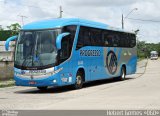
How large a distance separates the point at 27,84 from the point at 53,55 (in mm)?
1808

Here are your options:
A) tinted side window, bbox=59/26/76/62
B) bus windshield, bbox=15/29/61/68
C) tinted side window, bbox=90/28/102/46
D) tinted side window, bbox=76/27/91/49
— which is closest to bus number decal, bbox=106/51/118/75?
tinted side window, bbox=90/28/102/46

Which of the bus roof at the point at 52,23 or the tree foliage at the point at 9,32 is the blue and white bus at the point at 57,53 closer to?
the bus roof at the point at 52,23

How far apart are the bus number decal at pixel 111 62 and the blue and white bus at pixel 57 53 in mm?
1762

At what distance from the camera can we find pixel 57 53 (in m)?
19.7

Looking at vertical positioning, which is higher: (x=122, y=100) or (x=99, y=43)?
(x=99, y=43)

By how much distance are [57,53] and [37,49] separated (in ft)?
3.12

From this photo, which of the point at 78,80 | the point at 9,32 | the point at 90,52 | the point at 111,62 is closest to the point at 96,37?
the point at 90,52

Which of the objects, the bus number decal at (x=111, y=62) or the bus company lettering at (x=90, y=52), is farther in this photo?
the bus number decal at (x=111, y=62)

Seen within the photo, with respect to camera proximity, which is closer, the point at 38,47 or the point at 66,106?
the point at 66,106

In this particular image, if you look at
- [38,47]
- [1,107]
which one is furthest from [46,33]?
[1,107]

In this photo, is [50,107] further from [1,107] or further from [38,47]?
[38,47]

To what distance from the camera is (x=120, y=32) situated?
92.9 feet

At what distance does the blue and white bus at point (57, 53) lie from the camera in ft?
64.6

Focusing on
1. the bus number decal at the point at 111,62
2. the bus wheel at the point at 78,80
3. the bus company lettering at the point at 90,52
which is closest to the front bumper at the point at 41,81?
the bus wheel at the point at 78,80
